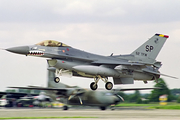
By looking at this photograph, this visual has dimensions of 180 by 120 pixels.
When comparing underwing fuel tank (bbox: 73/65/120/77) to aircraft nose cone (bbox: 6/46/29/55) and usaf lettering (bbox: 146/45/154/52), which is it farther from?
usaf lettering (bbox: 146/45/154/52)

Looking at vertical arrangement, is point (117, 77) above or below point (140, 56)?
below

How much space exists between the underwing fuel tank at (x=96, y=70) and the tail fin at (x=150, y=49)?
123 inches

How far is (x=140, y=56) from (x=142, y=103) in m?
49.9

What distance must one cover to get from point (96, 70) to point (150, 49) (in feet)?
22.9

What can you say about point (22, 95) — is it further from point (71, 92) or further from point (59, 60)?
point (59, 60)

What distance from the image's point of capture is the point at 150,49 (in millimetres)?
30531

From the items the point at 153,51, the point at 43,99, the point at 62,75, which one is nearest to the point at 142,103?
the point at 43,99

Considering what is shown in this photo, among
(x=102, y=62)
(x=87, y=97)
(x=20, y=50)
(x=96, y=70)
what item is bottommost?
(x=87, y=97)

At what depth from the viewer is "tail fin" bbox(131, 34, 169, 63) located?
30.0m

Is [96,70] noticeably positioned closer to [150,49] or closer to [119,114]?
[150,49]

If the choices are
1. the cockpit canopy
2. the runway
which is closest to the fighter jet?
the runway

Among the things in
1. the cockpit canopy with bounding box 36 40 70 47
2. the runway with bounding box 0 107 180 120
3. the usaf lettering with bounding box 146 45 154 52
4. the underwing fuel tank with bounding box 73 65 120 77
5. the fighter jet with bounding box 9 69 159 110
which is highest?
the usaf lettering with bounding box 146 45 154 52

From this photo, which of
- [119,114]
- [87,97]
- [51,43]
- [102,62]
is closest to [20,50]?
[51,43]

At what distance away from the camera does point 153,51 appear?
3059 cm
